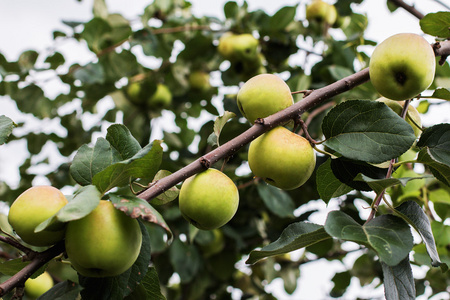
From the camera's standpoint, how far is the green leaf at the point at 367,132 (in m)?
0.72

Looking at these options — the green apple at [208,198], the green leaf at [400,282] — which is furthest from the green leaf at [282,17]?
the green leaf at [400,282]

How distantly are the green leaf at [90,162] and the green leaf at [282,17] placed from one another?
1.41 metres

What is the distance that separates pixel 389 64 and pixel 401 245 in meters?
0.36

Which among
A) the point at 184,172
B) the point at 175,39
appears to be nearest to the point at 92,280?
the point at 184,172

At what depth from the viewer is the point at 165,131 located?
2.39 meters

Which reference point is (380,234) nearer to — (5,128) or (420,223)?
(420,223)

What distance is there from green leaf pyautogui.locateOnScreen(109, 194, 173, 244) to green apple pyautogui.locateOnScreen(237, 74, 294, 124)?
341 millimetres

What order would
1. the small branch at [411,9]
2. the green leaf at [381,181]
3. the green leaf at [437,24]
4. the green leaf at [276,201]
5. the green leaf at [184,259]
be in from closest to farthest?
the green leaf at [381,181], the green leaf at [437,24], the small branch at [411,9], the green leaf at [276,201], the green leaf at [184,259]

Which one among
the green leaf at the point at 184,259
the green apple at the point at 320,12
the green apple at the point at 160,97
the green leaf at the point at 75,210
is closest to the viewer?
the green leaf at the point at 75,210

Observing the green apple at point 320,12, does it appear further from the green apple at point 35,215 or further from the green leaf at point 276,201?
the green apple at point 35,215

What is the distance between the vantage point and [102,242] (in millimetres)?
621

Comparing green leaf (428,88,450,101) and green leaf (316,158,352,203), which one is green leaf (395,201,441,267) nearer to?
green leaf (316,158,352,203)

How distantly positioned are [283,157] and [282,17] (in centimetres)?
139

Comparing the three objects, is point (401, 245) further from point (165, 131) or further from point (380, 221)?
point (165, 131)
